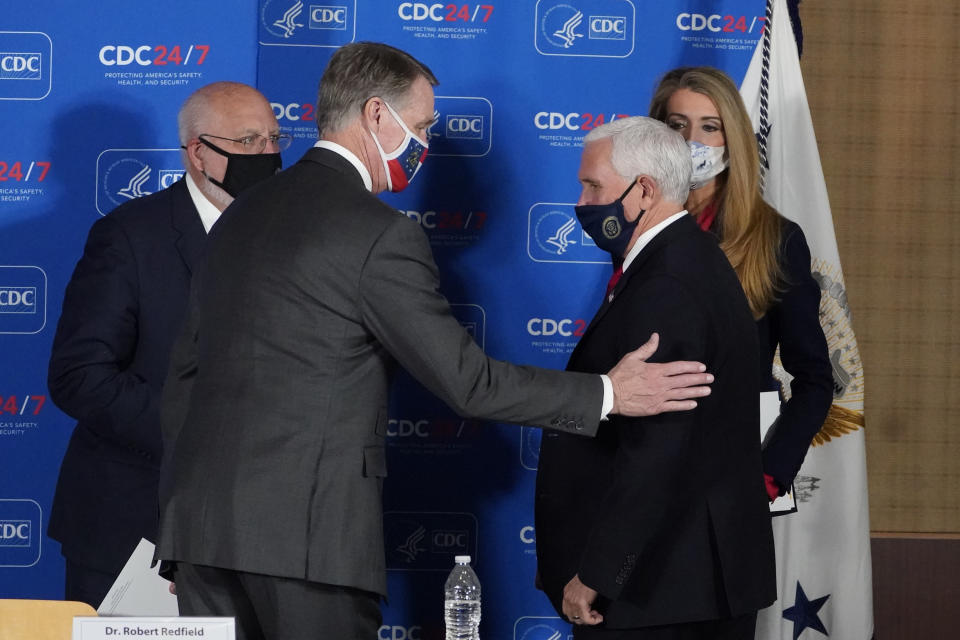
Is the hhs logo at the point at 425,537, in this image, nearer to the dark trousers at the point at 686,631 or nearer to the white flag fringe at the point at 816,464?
the white flag fringe at the point at 816,464

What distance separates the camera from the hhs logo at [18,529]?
3408 millimetres

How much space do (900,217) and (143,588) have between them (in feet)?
11.0

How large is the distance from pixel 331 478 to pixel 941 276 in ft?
10.8

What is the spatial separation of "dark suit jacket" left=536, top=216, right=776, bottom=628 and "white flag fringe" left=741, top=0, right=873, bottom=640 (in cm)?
128

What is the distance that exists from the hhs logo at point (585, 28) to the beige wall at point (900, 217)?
128 centimetres

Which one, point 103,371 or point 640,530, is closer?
point 640,530

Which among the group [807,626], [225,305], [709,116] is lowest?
[807,626]

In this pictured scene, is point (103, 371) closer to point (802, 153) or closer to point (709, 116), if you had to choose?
point (709, 116)

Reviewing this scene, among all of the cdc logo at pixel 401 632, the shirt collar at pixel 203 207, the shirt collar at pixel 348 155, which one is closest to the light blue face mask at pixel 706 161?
the shirt collar at pixel 348 155

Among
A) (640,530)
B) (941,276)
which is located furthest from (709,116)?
(941,276)

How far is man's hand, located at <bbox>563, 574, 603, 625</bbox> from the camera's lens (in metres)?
2.11

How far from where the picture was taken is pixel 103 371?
2.68 meters

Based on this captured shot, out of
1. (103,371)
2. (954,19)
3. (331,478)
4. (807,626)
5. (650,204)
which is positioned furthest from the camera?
(954,19)

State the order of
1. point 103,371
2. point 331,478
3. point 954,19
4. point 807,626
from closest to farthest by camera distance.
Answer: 1. point 331,478
2. point 103,371
3. point 807,626
4. point 954,19
